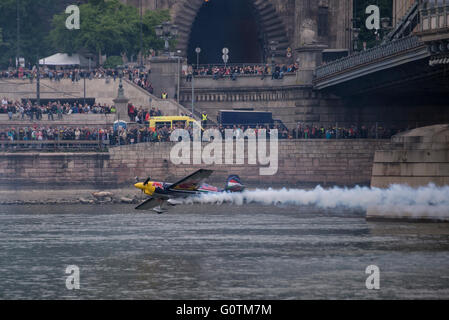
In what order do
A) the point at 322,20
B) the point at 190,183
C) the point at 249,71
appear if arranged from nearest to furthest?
the point at 190,183
the point at 249,71
the point at 322,20

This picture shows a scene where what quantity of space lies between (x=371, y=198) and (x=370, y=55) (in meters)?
18.2

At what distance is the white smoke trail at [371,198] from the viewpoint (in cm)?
6488

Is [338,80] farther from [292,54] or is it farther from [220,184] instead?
[292,54]

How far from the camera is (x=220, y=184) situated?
90.8 meters

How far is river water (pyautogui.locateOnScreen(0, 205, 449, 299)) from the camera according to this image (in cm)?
4922

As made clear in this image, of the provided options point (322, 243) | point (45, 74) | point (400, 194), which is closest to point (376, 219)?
point (400, 194)

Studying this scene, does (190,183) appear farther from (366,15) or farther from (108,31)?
(366,15)

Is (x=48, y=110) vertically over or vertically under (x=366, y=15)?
under

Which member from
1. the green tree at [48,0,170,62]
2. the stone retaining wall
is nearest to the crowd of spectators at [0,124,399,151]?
the stone retaining wall

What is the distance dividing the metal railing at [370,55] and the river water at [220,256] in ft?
37.5

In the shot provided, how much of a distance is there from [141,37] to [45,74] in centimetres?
1014

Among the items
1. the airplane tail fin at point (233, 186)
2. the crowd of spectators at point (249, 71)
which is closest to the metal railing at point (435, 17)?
the airplane tail fin at point (233, 186)

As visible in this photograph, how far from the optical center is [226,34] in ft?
426

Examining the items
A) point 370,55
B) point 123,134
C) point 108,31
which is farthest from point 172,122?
point 108,31
